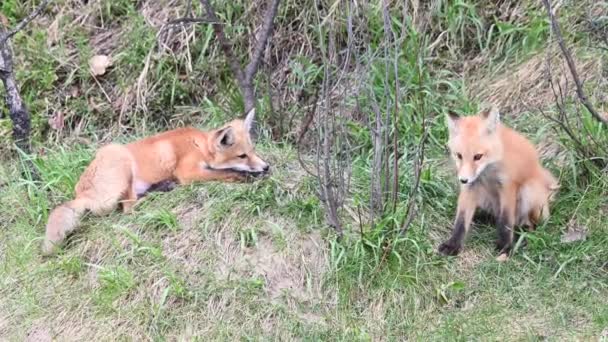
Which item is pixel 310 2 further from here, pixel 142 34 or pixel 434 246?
pixel 434 246

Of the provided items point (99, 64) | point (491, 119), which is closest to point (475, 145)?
point (491, 119)

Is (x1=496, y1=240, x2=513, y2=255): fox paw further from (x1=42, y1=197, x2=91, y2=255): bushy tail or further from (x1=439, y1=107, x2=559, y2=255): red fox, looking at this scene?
(x1=42, y1=197, x2=91, y2=255): bushy tail

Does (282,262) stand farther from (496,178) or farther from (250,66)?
(250,66)

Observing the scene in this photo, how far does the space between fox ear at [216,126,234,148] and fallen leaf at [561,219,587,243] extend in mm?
2479

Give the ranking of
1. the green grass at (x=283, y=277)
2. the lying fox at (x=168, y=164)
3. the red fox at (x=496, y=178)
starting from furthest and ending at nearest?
the lying fox at (x=168, y=164) < the red fox at (x=496, y=178) < the green grass at (x=283, y=277)

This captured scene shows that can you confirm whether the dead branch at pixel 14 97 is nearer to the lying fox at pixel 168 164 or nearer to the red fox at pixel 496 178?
the lying fox at pixel 168 164

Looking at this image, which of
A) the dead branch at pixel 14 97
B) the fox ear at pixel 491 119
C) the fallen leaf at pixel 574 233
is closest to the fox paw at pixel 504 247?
the fallen leaf at pixel 574 233

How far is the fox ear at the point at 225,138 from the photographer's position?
671 cm

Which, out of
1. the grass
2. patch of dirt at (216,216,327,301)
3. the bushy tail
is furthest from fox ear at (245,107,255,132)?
the bushy tail

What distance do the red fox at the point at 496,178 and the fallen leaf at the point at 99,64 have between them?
3.71 m

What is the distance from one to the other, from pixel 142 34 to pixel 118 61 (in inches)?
13.5

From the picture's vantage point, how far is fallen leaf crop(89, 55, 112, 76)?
8.55 m

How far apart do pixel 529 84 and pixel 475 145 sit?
2035mm

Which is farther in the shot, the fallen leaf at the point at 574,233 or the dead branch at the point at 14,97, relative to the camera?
the dead branch at the point at 14,97
